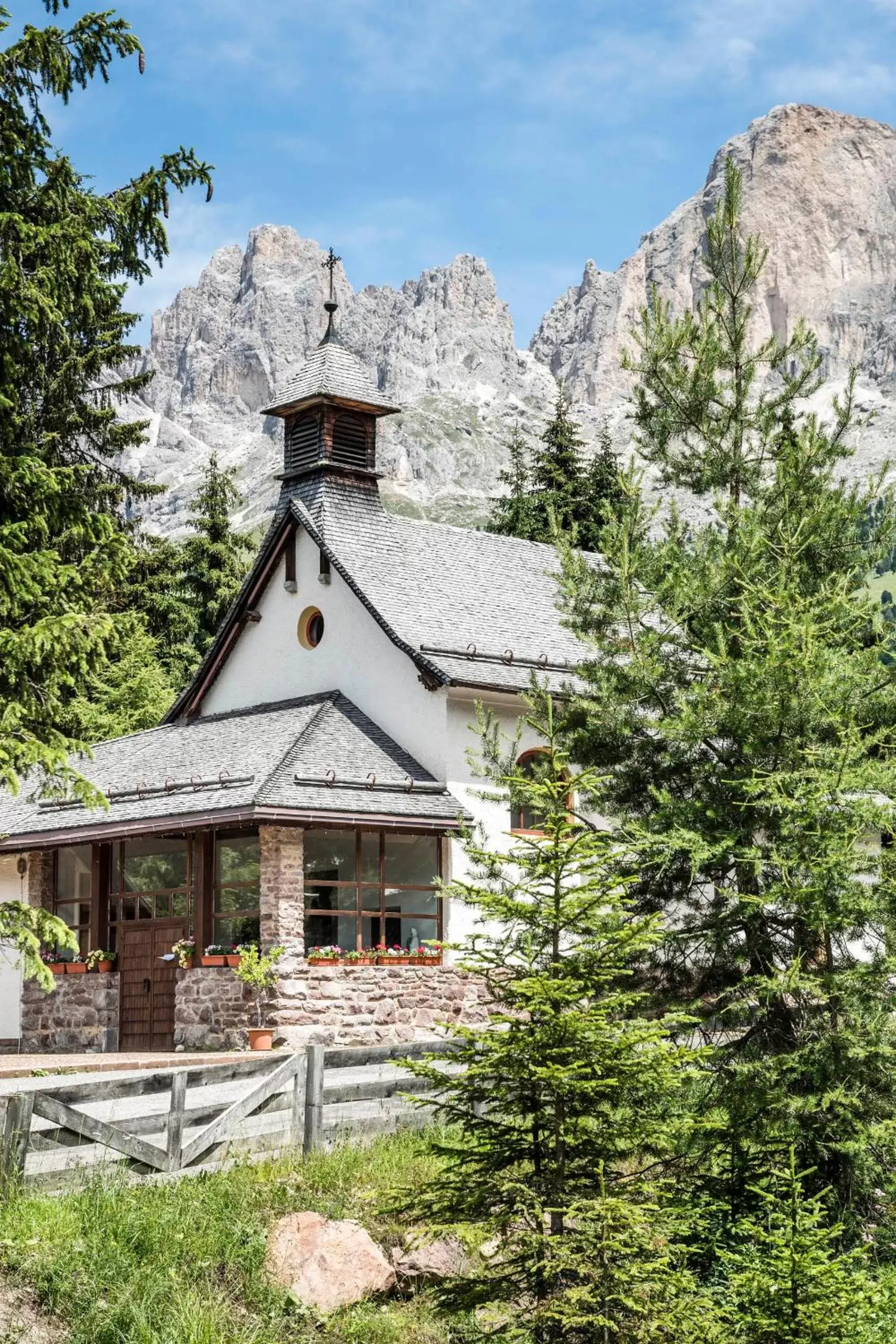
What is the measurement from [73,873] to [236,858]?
3943 mm

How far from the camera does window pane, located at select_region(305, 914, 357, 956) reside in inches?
866

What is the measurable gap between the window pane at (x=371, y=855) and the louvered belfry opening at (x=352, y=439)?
7504 millimetres

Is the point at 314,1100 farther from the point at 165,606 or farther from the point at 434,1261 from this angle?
the point at 165,606

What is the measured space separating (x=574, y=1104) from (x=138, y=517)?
34659 millimetres

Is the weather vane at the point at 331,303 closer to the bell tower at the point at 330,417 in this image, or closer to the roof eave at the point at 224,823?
the bell tower at the point at 330,417

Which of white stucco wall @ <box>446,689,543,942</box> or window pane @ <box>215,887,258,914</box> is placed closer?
window pane @ <box>215,887,258,914</box>

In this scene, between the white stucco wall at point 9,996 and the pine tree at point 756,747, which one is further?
the white stucco wall at point 9,996

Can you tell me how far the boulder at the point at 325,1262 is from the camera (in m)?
9.71

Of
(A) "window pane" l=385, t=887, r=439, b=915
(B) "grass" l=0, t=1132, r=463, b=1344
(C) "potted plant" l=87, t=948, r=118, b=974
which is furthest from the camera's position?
(C) "potted plant" l=87, t=948, r=118, b=974

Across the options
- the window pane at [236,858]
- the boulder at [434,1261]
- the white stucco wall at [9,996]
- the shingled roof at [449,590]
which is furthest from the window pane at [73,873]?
the boulder at [434,1261]

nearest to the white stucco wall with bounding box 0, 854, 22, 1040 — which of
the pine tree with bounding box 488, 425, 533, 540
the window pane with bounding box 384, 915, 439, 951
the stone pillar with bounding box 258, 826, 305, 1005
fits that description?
the stone pillar with bounding box 258, 826, 305, 1005

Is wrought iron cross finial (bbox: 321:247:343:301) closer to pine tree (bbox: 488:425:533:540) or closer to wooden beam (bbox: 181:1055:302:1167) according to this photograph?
pine tree (bbox: 488:425:533:540)

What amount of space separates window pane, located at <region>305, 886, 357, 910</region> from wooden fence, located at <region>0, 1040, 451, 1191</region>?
780 centimetres

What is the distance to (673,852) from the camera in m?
12.1
